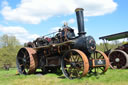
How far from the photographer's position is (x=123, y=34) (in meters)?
11.5

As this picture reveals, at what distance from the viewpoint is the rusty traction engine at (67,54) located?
737 cm

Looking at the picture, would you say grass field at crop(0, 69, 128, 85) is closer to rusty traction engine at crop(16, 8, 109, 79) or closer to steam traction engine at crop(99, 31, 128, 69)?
rusty traction engine at crop(16, 8, 109, 79)

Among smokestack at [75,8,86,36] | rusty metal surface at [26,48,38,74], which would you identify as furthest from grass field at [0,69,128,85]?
smokestack at [75,8,86,36]

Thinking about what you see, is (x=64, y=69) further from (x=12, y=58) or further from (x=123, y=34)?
(x=12, y=58)

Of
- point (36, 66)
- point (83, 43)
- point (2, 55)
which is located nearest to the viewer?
point (83, 43)

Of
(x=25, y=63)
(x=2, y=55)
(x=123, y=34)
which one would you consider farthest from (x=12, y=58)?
(x=123, y=34)

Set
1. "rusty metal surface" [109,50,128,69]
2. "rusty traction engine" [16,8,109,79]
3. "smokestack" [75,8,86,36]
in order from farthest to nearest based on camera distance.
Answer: "rusty metal surface" [109,50,128,69], "smokestack" [75,8,86,36], "rusty traction engine" [16,8,109,79]

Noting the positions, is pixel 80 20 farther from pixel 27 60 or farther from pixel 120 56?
pixel 120 56

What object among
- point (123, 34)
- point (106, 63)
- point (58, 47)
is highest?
point (123, 34)

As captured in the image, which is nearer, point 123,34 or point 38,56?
point 38,56

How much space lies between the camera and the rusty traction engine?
7.37m

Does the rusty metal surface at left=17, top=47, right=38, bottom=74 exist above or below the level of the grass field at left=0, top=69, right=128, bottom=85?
above

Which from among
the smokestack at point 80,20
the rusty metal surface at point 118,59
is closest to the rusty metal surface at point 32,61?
the smokestack at point 80,20

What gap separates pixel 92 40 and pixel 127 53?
4522 mm
